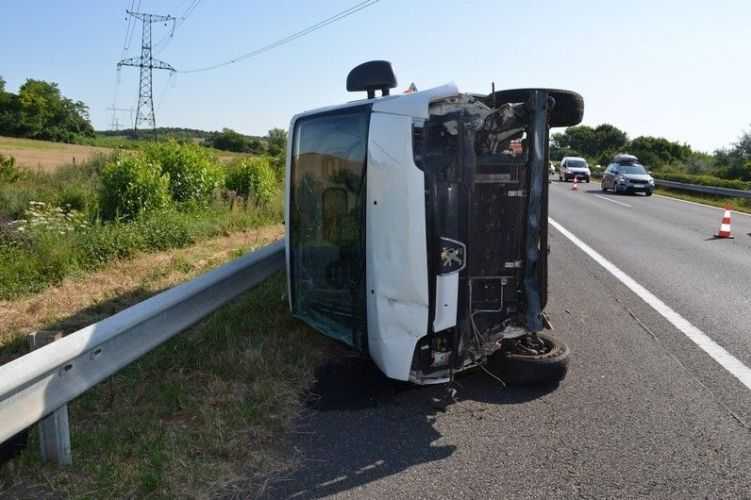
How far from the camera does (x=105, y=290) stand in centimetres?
712

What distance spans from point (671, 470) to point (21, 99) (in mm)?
87512

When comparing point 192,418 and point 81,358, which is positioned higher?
point 81,358

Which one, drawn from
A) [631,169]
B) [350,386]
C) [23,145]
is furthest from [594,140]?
[350,386]

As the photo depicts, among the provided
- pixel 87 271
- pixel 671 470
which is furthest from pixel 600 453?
pixel 87 271

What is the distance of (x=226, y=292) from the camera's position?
5227mm

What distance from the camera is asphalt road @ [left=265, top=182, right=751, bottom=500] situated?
3143 millimetres

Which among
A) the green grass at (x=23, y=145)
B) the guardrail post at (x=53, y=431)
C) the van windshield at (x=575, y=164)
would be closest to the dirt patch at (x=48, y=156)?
the green grass at (x=23, y=145)

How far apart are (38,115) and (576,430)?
280ft

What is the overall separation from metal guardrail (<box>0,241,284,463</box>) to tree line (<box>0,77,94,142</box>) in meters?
80.9

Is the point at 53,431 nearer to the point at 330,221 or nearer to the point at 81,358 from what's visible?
the point at 81,358

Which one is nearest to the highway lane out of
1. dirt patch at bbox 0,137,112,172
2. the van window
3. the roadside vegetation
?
the van window

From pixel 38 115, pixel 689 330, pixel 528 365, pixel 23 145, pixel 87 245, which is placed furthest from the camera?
pixel 38 115

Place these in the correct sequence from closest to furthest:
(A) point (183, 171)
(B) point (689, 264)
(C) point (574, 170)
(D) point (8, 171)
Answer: (B) point (689, 264), (A) point (183, 171), (D) point (8, 171), (C) point (574, 170)

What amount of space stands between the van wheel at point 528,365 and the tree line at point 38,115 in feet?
268
